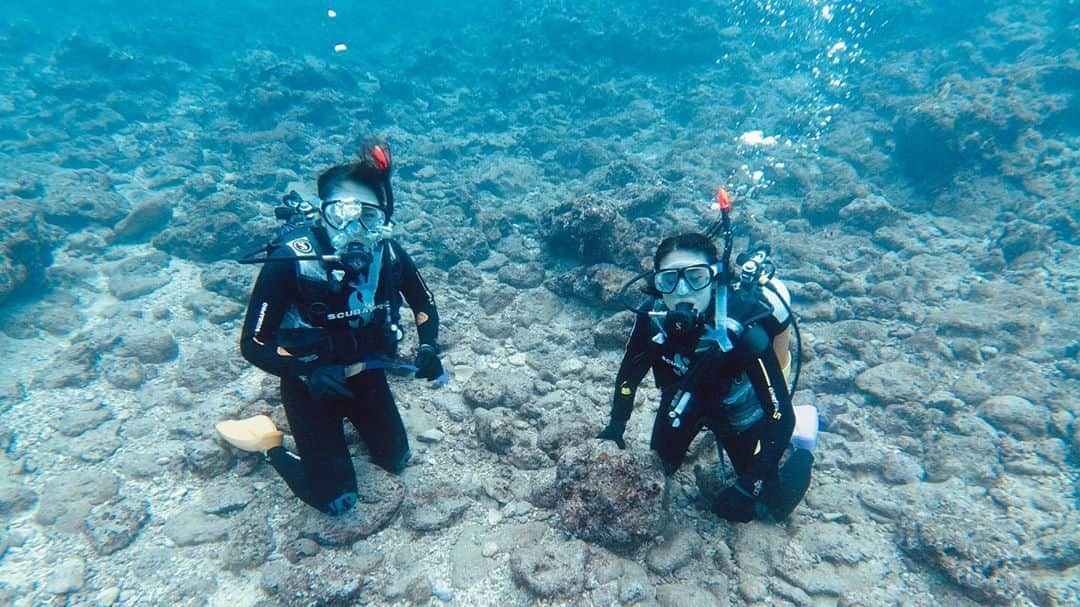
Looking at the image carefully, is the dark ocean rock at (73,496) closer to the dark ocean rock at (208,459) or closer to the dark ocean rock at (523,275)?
the dark ocean rock at (208,459)

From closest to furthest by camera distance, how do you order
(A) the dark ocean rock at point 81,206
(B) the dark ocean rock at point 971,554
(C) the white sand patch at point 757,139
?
(B) the dark ocean rock at point 971,554 < (A) the dark ocean rock at point 81,206 < (C) the white sand patch at point 757,139

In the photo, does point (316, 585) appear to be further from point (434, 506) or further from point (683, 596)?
point (683, 596)

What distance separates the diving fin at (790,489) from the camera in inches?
156

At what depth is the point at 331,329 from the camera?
3887 millimetres

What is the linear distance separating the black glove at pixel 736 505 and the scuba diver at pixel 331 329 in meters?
2.64

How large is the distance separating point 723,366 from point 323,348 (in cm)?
318

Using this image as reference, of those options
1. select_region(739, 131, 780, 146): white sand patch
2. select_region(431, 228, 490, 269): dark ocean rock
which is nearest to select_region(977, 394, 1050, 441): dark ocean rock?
select_region(431, 228, 490, 269): dark ocean rock

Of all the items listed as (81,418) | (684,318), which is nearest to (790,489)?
(684,318)

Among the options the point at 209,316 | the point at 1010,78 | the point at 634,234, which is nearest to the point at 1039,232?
the point at 634,234

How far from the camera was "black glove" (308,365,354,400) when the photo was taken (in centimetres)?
370

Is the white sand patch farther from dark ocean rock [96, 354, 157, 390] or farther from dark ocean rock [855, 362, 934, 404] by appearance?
dark ocean rock [96, 354, 157, 390]

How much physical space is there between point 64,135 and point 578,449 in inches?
802

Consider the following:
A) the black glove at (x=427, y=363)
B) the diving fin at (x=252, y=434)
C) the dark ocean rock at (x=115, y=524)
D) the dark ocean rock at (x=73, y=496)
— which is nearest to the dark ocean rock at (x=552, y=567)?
the black glove at (x=427, y=363)

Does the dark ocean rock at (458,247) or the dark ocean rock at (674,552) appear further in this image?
the dark ocean rock at (458,247)
